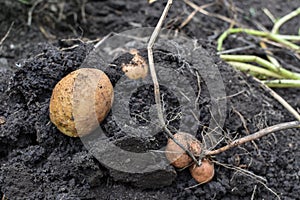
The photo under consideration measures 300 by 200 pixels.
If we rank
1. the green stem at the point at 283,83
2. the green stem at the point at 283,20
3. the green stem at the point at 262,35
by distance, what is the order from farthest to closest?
the green stem at the point at 283,20 < the green stem at the point at 262,35 < the green stem at the point at 283,83

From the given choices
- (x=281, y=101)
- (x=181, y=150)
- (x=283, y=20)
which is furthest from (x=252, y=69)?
(x=181, y=150)

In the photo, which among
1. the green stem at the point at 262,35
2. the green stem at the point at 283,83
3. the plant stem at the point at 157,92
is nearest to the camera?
the plant stem at the point at 157,92

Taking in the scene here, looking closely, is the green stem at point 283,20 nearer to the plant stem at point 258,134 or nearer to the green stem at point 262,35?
the green stem at point 262,35

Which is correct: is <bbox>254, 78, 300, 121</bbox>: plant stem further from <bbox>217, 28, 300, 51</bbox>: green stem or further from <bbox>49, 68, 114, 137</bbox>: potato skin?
<bbox>49, 68, 114, 137</bbox>: potato skin

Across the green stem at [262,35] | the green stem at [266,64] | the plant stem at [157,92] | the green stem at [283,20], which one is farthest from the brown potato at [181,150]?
the green stem at [283,20]

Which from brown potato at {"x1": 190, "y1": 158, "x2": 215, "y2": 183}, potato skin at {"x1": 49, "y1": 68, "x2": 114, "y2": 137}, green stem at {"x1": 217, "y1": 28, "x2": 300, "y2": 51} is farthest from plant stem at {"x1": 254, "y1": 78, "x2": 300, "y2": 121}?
potato skin at {"x1": 49, "y1": 68, "x2": 114, "y2": 137}

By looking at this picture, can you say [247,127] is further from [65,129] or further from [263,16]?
[263,16]
